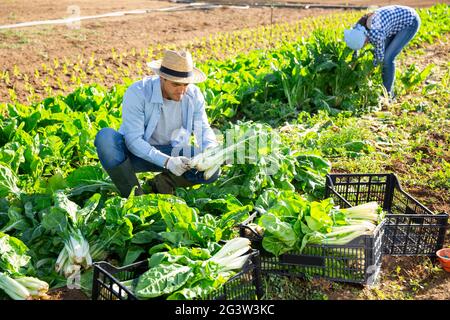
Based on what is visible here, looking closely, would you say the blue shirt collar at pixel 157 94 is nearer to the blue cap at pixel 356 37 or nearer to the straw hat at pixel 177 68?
the straw hat at pixel 177 68

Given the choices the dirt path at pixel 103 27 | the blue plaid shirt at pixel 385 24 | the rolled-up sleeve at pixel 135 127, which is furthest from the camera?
the dirt path at pixel 103 27

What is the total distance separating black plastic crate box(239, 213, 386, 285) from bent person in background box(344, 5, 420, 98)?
161 inches

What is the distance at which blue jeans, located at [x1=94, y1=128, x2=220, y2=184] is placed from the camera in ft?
15.1

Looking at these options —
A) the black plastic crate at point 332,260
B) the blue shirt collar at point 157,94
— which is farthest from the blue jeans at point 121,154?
the black plastic crate at point 332,260

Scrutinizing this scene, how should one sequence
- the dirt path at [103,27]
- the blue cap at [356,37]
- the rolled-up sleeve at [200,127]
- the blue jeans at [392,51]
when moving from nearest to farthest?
the rolled-up sleeve at [200,127] → the blue cap at [356,37] → the blue jeans at [392,51] → the dirt path at [103,27]

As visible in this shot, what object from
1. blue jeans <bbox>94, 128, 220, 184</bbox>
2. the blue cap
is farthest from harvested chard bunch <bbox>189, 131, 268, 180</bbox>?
the blue cap

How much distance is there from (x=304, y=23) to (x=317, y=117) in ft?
24.8

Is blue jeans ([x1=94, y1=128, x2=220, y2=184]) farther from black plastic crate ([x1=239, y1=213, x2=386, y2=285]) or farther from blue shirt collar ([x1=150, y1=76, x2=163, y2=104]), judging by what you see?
black plastic crate ([x1=239, y1=213, x2=386, y2=285])

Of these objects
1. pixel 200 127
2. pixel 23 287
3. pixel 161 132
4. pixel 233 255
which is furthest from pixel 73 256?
pixel 200 127

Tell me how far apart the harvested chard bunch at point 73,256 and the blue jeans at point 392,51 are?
209 inches

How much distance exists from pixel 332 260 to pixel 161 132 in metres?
1.88

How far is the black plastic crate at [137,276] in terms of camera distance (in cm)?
329

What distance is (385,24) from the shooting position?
7602 millimetres

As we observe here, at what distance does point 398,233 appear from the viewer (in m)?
4.21
